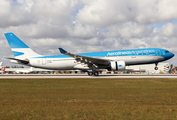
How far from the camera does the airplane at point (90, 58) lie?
3206 cm

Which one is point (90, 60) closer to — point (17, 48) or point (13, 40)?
point (17, 48)

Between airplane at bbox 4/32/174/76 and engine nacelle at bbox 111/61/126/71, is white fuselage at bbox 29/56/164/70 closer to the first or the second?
airplane at bbox 4/32/174/76

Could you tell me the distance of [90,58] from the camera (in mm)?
31391

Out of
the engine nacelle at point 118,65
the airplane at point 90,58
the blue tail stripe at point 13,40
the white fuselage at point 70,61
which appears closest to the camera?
the engine nacelle at point 118,65

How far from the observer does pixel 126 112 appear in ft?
24.8

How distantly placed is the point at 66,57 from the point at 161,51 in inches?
713

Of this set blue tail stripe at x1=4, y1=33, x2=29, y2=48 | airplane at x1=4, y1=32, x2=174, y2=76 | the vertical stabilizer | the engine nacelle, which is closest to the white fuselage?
airplane at x1=4, y1=32, x2=174, y2=76

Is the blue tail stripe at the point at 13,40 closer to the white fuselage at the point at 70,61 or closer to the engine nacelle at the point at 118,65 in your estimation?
the white fuselage at the point at 70,61

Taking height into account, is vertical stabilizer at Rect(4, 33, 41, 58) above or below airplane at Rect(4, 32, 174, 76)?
above

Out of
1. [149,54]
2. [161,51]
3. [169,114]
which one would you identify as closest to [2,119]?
[169,114]

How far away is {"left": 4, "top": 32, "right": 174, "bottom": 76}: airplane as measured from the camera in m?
32.1

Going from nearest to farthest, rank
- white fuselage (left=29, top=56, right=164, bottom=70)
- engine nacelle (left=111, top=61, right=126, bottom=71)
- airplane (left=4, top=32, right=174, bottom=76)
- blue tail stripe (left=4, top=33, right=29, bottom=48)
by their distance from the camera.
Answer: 1. engine nacelle (left=111, top=61, right=126, bottom=71)
2. airplane (left=4, top=32, right=174, bottom=76)
3. white fuselage (left=29, top=56, right=164, bottom=70)
4. blue tail stripe (left=4, top=33, right=29, bottom=48)

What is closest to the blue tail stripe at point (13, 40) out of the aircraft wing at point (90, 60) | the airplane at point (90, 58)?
the airplane at point (90, 58)

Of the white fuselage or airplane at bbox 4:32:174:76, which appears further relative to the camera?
the white fuselage
